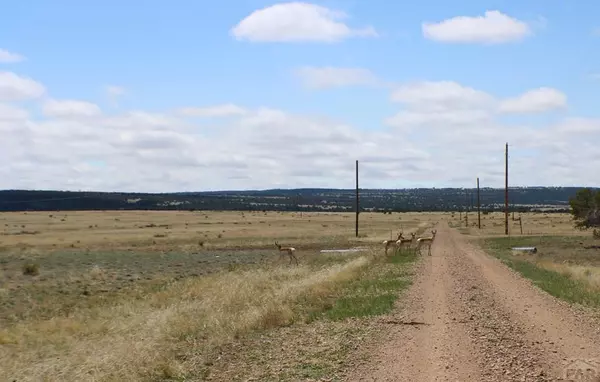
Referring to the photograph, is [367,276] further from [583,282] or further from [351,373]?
[351,373]

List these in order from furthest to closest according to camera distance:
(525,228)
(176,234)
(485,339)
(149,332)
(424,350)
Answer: (525,228), (176,234), (149,332), (485,339), (424,350)

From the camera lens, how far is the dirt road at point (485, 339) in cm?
1052

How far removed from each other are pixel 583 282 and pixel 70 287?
21408 millimetres

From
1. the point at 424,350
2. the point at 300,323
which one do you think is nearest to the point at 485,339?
the point at 424,350

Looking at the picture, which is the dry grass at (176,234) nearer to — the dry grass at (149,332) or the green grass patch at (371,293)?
the green grass patch at (371,293)

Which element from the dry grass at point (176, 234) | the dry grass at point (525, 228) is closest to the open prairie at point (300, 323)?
the dry grass at point (176, 234)

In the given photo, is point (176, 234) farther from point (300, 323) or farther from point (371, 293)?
point (300, 323)

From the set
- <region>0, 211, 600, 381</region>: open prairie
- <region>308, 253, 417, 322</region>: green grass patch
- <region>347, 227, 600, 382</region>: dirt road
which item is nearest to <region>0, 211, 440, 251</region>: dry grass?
<region>0, 211, 600, 381</region>: open prairie

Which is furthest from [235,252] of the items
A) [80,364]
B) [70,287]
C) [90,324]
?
[80,364]

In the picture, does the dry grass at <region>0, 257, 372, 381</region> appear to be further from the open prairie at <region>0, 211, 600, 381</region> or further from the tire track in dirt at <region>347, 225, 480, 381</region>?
the tire track in dirt at <region>347, 225, 480, 381</region>

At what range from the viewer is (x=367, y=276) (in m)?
27.2

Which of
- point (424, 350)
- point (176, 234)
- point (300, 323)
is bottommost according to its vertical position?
point (176, 234)

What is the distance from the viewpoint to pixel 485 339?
13.0 meters

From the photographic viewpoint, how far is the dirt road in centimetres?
1052
